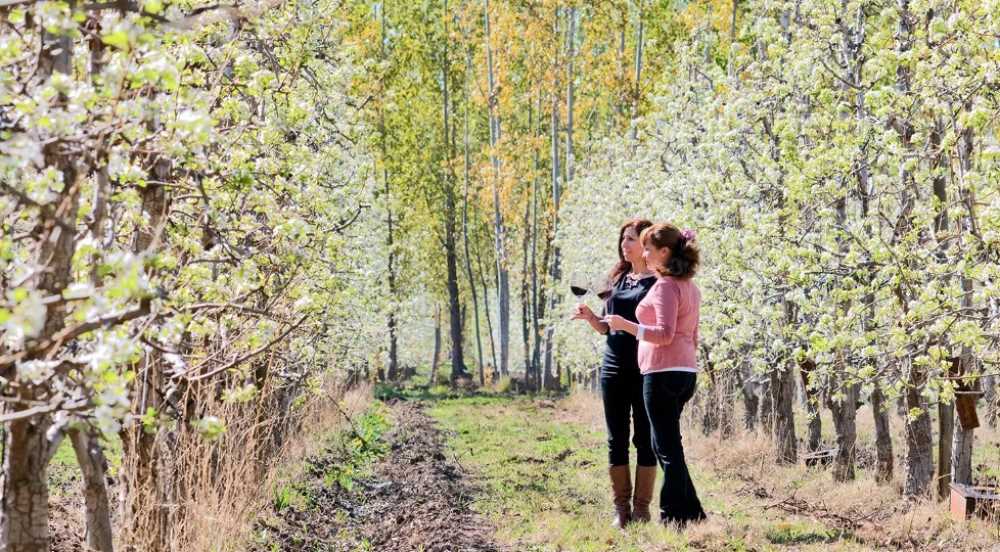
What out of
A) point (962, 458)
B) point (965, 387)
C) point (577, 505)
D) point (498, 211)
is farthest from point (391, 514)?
point (498, 211)

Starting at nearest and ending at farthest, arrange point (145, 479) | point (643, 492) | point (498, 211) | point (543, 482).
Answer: point (145, 479) < point (643, 492) < point (543, 482) < point (498, 211)

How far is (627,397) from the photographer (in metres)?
7.30

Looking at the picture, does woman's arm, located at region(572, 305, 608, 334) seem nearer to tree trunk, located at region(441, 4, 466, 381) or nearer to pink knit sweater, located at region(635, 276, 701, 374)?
pink knit sweater, located at region(635, 276, 701, 374)

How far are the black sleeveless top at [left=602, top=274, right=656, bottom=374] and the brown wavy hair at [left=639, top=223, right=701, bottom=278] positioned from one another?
40cm

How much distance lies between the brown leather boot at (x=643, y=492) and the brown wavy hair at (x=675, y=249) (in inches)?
56.2

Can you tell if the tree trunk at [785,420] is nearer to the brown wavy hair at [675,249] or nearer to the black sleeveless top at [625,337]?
the black sleeveless top at [625,337]

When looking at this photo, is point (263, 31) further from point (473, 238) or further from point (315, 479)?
point (473, 238)

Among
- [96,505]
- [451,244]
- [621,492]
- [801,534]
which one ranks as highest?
[451,244]

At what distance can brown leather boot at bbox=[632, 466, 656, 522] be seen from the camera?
7.24 meters

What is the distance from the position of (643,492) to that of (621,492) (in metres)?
0.16

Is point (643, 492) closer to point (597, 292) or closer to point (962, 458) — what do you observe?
point (597, 292)

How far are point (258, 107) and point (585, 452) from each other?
768cm

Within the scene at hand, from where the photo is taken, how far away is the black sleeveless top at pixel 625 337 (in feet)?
23.7

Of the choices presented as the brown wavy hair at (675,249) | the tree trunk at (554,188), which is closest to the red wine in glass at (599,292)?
the brown wavy hair at (675,249)
